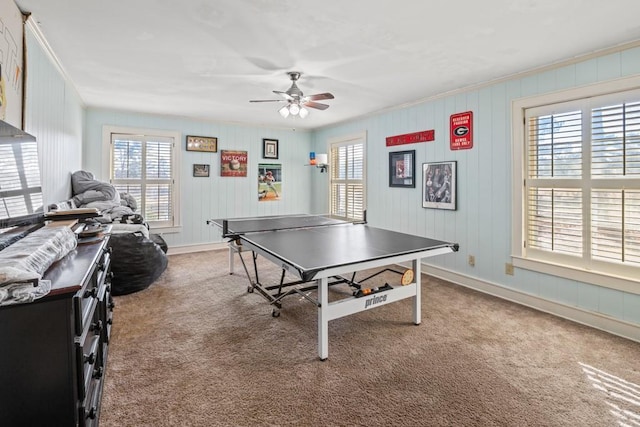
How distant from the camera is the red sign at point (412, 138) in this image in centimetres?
429

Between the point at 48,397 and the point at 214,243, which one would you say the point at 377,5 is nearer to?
the point at 48,397

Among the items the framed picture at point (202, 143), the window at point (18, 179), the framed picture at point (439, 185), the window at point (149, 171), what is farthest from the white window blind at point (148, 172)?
the framed picture at point (439, 185)

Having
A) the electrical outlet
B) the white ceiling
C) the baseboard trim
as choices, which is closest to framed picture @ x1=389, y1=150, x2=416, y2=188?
the white ceiling

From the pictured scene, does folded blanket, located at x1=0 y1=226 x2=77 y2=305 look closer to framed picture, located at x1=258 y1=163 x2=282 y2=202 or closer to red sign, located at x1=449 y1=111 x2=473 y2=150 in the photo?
red sign, located at x1=449 y1=111 x2=473 y2=150

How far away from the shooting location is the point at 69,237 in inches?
64.5

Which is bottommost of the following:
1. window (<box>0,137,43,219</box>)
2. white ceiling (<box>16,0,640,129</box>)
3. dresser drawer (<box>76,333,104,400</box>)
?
dresser drawer (<box>76,333,104,400</box>)

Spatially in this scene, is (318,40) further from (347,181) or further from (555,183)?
(347,181)

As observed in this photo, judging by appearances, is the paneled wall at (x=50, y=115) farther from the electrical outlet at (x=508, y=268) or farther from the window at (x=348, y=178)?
the electrical outlet at (x=508, y=268)

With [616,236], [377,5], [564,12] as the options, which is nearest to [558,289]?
[616,236]

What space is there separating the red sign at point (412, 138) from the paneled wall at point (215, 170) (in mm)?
2396

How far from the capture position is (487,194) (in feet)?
12.0

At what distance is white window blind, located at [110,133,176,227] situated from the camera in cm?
509

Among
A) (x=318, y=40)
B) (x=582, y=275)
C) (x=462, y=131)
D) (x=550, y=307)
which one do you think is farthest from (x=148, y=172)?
(x=582, y=275)

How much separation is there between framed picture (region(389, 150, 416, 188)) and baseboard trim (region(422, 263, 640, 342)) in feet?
4.09
